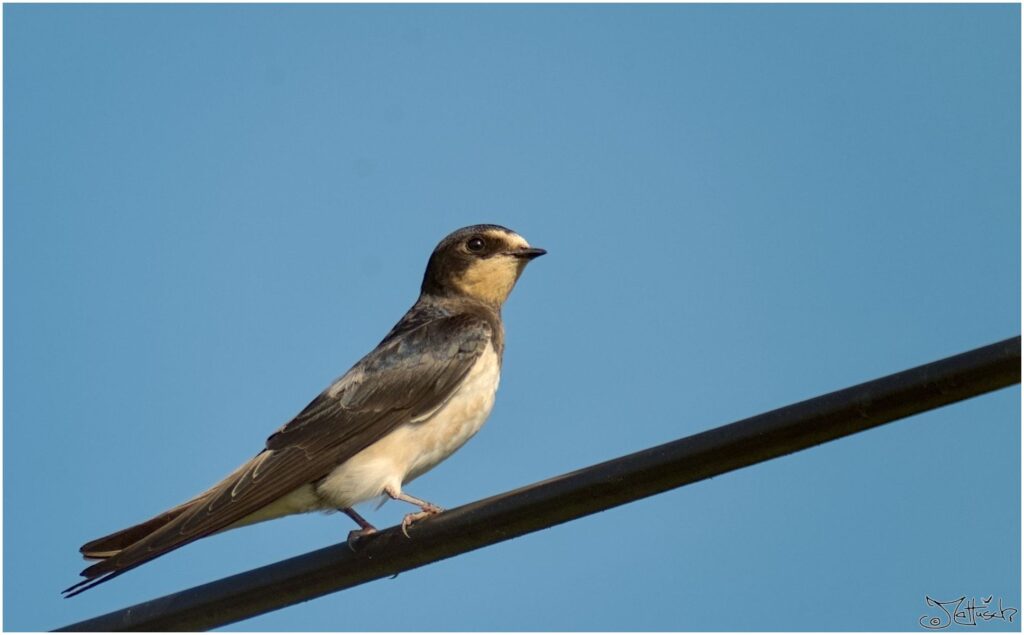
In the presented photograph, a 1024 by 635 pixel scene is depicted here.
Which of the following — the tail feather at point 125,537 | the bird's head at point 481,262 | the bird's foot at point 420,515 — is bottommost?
the tail feather at point 125,537

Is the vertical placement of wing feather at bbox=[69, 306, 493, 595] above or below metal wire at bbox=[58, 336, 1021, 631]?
above

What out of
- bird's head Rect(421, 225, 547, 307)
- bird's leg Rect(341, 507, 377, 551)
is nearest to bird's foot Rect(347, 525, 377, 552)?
bird's leg Rect(341, 507, 377, 551)

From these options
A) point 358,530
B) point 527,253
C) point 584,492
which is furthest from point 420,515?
point 527,253

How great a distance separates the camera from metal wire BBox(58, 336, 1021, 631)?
3.97 metres

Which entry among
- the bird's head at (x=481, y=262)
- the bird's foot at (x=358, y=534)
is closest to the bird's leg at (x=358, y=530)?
the bird's foot at (x=358, y=534)

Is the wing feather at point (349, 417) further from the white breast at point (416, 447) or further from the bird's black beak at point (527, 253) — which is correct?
the bird's black beak at point (527, 253)

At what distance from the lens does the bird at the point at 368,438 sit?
680 cm

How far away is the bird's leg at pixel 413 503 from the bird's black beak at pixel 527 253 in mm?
2274

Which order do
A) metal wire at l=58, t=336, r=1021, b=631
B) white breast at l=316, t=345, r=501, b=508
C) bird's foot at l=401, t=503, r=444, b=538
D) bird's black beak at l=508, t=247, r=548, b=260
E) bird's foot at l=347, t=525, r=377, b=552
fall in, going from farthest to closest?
bird's black beak at l=508, t=247, r=548, b=260 → white breast at l=316, t=345, r=501, b=508 → bird's foot at l=401, t=503, r=444, b=538 → bird's foot at l=347, t=525, r=377, b=552 → metal wire at l=58, t=336, r=1021, b=631

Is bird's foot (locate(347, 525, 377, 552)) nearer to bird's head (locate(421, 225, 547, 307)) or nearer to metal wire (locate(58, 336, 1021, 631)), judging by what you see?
metal wire (locate(58, 336, 1021, 631))

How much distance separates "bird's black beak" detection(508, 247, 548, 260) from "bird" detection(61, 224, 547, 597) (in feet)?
1.93

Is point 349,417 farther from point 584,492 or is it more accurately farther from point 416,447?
point 584,492

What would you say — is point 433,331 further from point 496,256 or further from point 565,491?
point 565,491

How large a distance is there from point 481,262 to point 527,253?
0.31 m
